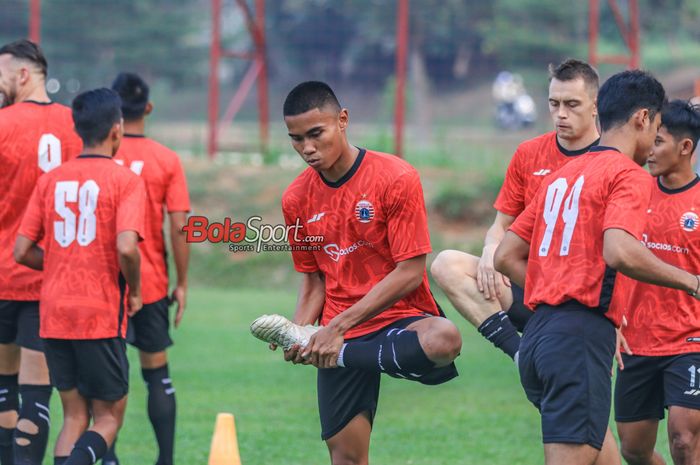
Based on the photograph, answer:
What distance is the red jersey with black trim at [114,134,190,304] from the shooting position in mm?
7879

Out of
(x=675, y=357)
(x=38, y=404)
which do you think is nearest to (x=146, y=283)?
(x=38, y=404)

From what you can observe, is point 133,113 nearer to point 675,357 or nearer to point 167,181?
point 167,181

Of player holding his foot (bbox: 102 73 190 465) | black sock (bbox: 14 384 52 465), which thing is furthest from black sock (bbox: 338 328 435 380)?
player holding his foot (bbox: 102 73 190 465)

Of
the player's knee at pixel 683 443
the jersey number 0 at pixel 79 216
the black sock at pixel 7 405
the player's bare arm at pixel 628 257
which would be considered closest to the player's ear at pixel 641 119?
the player's bare arm at pixel 628 257

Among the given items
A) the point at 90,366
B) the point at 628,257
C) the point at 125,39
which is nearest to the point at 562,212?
the point at 628,257

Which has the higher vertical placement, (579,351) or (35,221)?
(35,221)

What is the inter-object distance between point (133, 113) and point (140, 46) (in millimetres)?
17089

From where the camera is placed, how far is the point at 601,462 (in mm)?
5195

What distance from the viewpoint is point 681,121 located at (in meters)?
6.18

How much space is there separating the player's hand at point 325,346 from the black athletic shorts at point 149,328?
7.84 ft

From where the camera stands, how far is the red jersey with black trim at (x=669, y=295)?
6.12m

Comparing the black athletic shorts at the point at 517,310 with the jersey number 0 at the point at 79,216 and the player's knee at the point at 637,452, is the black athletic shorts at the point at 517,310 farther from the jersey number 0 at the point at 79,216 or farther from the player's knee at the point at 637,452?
the jersey number 0 at the point at 79,216

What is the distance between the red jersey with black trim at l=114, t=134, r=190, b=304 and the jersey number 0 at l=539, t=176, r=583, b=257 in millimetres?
3510

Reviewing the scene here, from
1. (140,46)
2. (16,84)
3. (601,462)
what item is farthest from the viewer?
(140,46)
